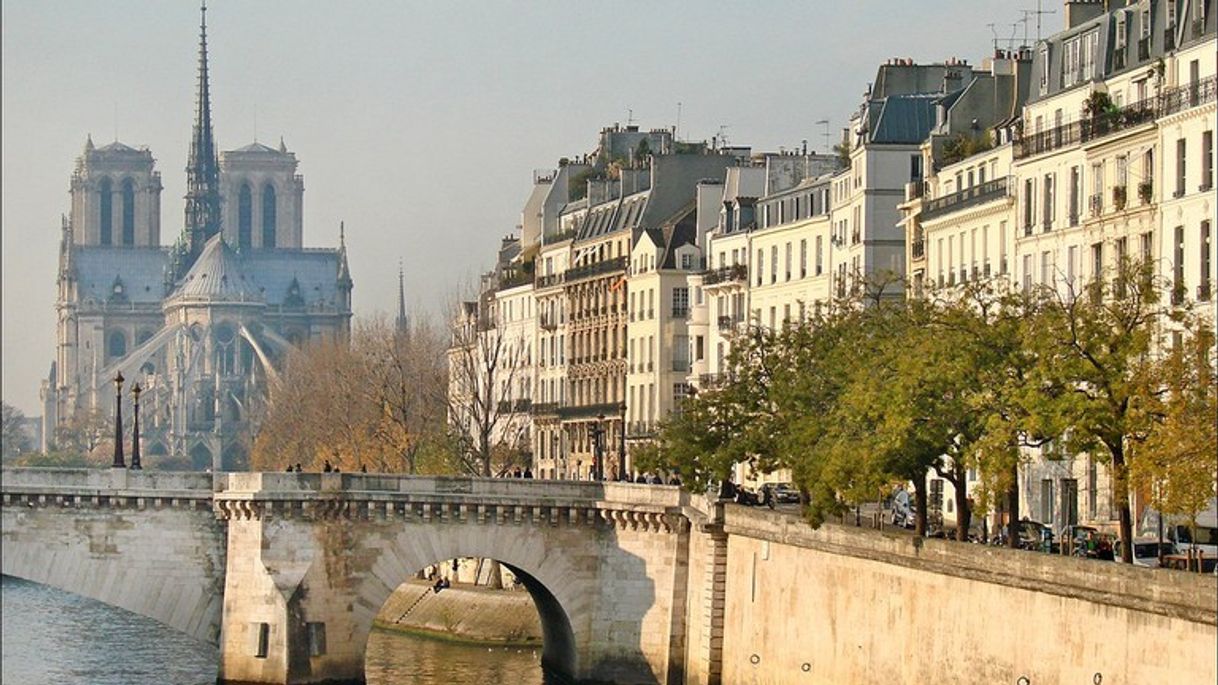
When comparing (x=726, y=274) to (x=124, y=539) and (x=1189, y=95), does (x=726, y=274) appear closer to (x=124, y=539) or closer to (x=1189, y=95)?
(x=124, y=539)

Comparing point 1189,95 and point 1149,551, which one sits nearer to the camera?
point 1149,551

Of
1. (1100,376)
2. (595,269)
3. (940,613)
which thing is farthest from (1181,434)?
(595,269)

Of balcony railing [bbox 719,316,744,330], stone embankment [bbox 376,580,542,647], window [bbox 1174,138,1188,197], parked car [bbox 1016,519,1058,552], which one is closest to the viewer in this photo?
parked car [bbox 1016,519,1058,552]

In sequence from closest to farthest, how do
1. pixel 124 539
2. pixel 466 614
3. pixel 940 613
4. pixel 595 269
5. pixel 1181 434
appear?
pixel 1181 434, pixel 940 613, pixel 124 539, pixel 466 614, pixel 595 269

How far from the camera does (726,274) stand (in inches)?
3900

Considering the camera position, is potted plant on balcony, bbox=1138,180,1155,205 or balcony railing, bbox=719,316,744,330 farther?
balcony railing, bbox=719,316,744,330

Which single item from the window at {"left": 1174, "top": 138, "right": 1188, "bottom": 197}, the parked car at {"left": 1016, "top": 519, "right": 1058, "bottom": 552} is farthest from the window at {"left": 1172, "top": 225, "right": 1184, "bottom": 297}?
the parked car at {"left": 1016, "top": 519, "right": 1058, "bottom": 552}

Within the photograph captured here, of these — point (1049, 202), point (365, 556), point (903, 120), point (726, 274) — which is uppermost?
point (903, 120)

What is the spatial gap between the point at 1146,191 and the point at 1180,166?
2174mm

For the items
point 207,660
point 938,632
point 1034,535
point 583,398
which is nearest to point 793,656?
point 1034,535

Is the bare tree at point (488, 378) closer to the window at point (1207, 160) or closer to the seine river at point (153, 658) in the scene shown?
the seine river at point (153, 658)

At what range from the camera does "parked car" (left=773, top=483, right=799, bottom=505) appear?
8100 centimetres

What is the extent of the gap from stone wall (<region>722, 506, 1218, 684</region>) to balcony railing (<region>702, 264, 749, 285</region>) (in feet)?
105

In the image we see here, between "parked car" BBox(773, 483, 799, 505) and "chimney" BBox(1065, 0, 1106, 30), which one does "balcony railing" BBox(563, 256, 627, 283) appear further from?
"chimney" BBox(1065, 0, 1106, 30)
